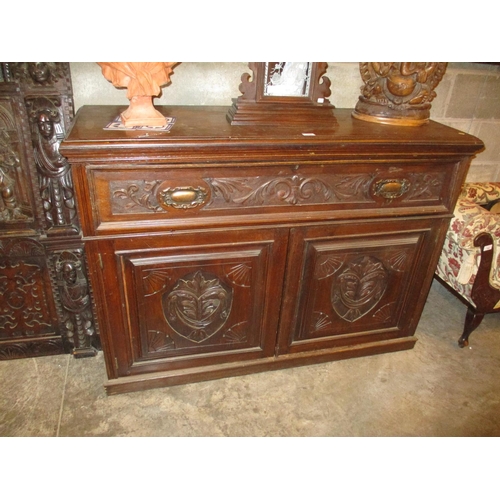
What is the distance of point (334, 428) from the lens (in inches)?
58.2

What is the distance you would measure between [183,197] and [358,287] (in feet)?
2.72

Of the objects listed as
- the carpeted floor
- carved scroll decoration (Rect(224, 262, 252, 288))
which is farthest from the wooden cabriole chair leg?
carved scroll decoration (Rect(224, 262, 252, 288))

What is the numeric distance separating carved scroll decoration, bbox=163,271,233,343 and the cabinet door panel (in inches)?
10.3

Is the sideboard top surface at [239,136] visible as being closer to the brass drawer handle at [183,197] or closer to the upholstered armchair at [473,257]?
the brass drawer handle at [183,197]

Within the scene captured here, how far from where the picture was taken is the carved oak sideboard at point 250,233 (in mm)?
1172

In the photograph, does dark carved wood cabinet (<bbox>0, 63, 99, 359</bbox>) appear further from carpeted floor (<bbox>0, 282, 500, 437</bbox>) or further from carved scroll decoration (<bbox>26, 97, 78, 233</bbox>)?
carpeted floor (<bbox>0, 282, 500, 437</bbox>)

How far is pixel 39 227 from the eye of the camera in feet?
4.90

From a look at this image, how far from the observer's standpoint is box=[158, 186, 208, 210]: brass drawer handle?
1188mm

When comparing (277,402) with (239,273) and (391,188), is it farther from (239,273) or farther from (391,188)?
(391,188)

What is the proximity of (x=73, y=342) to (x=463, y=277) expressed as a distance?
183cm

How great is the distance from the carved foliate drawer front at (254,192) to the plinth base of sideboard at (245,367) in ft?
2.19

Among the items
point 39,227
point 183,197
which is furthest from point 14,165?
point 183,197
